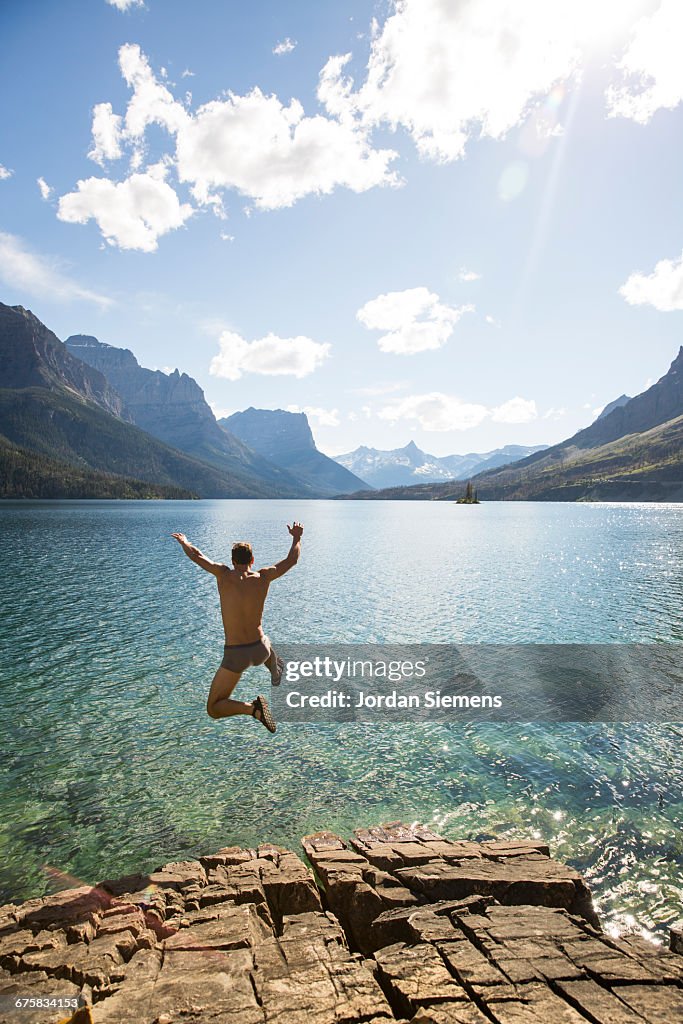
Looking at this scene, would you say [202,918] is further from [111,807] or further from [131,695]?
[131,695]

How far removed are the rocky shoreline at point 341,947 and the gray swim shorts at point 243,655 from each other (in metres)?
4.41

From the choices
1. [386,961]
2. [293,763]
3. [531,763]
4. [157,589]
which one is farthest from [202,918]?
[157,589]

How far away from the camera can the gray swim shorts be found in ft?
37.1

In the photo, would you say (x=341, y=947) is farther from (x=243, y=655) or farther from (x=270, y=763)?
(x=270, y=763)

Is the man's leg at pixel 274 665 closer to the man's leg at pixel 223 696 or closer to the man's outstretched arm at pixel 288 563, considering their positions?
the man's leg at pixel 223 696

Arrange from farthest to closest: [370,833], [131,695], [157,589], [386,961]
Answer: [157,589], [131,695], [370,833], [386,961]

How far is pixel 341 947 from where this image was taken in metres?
8.22

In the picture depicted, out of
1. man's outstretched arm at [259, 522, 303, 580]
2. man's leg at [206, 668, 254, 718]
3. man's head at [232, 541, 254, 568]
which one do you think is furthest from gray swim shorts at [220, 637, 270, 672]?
man's head at [232, 541, 254, 568]

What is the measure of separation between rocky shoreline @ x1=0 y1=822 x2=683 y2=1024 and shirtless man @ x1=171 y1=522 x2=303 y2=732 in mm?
3509

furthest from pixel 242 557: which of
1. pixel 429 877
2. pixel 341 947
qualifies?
pixel 429 877

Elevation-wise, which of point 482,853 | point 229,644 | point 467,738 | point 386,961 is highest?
point 229,644

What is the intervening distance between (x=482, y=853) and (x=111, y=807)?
1084cm

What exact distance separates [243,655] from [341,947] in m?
5.50

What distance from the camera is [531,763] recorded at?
18.3 m
